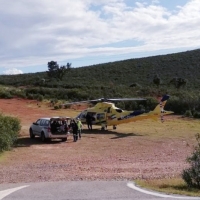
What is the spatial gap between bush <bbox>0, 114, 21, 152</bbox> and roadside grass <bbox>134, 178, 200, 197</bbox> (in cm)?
1001

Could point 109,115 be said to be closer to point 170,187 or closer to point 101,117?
point 101,117

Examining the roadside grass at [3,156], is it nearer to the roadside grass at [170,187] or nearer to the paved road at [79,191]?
the paved road at [79,191]

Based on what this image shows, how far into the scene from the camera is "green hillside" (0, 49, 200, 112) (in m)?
59.7

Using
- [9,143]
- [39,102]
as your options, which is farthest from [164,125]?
[39,102]

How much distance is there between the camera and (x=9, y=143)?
21609 mm

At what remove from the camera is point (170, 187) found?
36.9 feet

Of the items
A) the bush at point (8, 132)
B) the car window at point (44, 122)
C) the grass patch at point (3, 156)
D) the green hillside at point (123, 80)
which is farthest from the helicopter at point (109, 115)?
the green hillside at point (123, 80)

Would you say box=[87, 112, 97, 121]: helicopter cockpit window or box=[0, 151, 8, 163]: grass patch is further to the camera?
box=[87, 112, 97, 121]: helicopter cockpit window

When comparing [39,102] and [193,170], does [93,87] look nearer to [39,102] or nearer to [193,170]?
[39,102]

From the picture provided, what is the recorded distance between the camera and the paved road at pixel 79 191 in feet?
32.0

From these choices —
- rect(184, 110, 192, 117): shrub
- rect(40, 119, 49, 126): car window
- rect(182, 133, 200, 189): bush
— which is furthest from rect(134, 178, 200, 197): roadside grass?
rect(184, 110, 192, 117): shrub

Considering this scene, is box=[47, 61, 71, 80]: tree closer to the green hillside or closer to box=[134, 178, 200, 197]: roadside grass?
the green hillside

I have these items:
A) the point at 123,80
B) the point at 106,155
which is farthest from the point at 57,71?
the point at 106,155

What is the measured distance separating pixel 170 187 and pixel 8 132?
1275 cm
